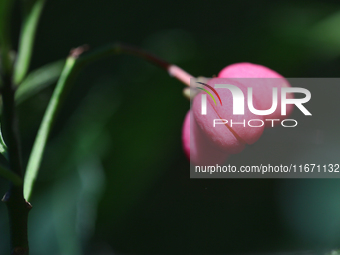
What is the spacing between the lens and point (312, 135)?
54 cm

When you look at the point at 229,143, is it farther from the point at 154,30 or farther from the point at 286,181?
the point at 154,30

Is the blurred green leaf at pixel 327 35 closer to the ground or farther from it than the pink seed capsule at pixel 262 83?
farther from it

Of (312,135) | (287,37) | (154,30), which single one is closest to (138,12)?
(154,30)

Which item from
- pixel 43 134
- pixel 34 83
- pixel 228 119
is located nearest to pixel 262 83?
pixel 228 119

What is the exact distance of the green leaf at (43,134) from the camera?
34 centimetres

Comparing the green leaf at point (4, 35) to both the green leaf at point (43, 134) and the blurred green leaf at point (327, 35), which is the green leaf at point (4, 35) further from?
the blurred green leaf at point (327, 35)

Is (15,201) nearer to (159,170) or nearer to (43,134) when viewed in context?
(43,134)

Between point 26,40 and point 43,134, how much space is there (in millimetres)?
150

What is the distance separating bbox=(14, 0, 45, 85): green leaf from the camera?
1.25 feet

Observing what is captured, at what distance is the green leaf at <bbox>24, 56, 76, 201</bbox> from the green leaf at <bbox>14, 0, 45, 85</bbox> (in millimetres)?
46

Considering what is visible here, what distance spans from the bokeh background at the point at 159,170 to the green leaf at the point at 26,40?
267mm

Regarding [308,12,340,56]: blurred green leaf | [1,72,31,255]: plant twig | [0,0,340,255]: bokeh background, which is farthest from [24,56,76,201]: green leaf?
[308,12,340,56]: blurred green leaf

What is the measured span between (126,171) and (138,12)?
1.63 feet

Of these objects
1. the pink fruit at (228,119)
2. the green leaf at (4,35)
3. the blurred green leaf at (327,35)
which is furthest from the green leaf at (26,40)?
the blurred green leaf at (327,35)
